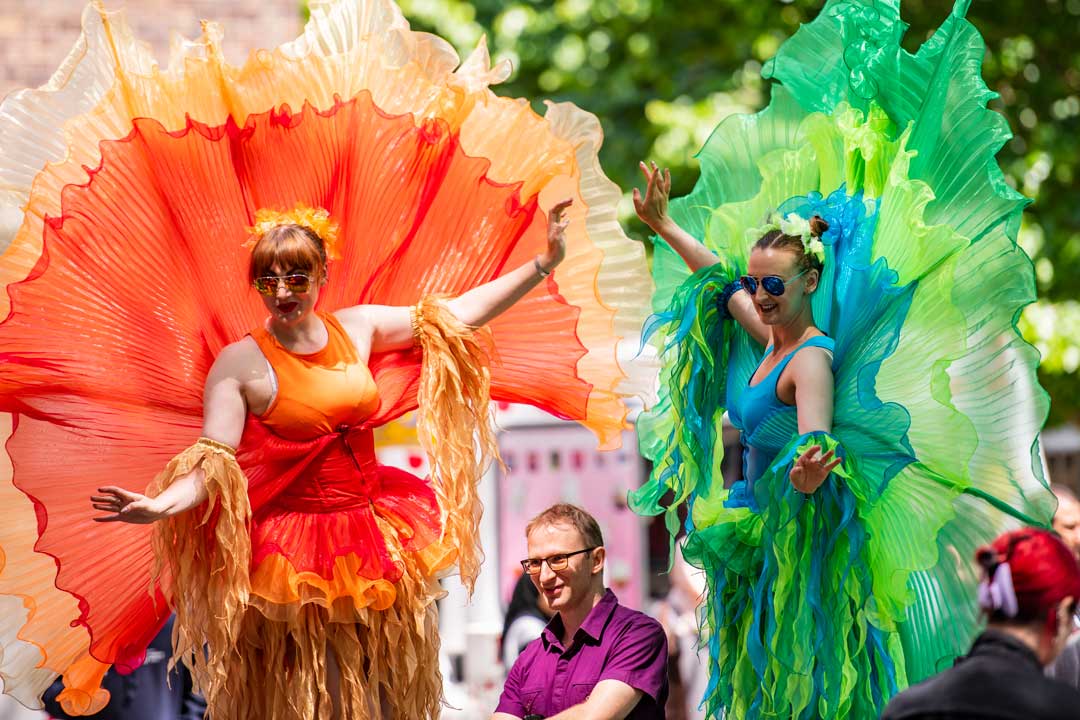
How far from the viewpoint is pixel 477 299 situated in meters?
4.33

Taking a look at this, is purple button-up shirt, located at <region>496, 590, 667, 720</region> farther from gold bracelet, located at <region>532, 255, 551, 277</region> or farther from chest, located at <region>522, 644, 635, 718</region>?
gold bracelet, located at <region>532, 255, 551, 277</region>

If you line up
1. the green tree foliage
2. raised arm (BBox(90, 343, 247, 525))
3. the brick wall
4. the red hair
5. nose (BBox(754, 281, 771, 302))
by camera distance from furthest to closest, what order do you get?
the green tree foliage, the brick wall, nose (BBox(754, 281, 771, 302)), raised arm (BBox(90, 343, 247, 525)), the red hair

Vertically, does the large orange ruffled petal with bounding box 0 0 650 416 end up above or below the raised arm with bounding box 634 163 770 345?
above

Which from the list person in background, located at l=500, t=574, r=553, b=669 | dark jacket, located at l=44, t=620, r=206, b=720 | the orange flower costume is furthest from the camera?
person in background, located at l=500, t=574, r=553, b=669

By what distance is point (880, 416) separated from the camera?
376 cm

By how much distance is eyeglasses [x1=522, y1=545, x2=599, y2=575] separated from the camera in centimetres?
410

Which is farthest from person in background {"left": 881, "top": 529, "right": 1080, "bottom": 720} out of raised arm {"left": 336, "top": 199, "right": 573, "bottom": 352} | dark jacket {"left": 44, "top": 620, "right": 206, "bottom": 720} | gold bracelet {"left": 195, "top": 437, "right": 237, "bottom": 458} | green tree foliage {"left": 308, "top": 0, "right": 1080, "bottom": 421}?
green tree foliage {"left": 308, "top": 0, "right": 1080, "bottom": 421}

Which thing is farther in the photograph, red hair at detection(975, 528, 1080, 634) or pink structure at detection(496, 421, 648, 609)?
pink structure at detection(496, 421, 648, 609)

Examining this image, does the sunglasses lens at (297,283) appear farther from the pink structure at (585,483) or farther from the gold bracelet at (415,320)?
the pink structure at (585,483)

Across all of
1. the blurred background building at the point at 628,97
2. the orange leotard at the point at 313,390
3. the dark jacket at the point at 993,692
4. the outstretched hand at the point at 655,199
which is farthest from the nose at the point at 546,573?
the blurred background building at the point at 628,97

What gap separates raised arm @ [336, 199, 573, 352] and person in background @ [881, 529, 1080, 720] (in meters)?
1.71

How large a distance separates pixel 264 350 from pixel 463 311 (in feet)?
1.91

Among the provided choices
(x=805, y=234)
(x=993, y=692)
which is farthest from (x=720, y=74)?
(x=993, y=692)

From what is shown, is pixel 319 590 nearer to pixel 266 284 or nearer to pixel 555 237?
pixel 266 284
